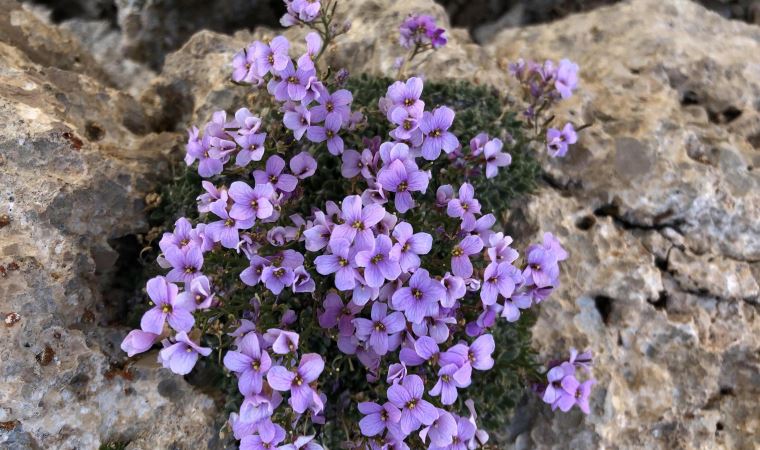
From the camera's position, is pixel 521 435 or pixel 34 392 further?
pixel 521 435

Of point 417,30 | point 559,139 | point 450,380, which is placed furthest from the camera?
point 559,139

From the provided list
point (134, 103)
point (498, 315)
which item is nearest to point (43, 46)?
point (134, 103)

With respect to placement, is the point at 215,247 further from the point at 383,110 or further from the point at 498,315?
the point at 498,315

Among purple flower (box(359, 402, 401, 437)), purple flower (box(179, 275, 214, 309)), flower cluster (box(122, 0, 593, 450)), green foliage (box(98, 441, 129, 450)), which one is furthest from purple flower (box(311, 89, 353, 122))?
green foliage (box(98, 441, 129, 450))

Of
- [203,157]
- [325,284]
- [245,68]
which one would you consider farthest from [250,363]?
[245,68]

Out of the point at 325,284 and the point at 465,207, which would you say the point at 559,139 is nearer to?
the point at 465,207
